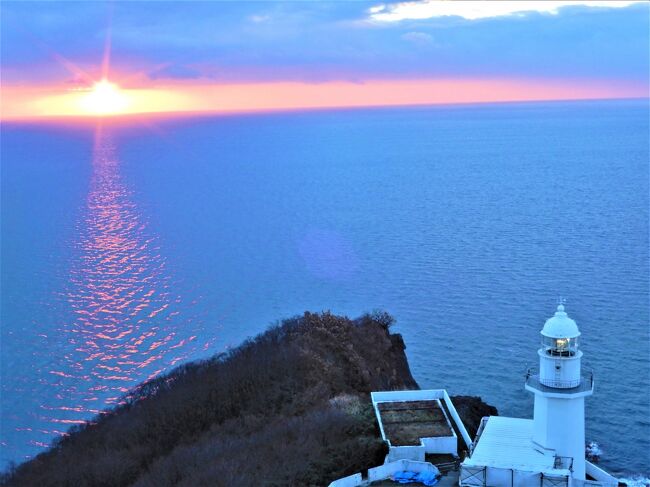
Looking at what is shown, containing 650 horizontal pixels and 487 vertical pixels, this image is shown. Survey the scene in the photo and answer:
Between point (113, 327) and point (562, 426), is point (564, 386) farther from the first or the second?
point (113, 327)

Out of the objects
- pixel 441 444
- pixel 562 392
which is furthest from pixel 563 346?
pixel 441 444

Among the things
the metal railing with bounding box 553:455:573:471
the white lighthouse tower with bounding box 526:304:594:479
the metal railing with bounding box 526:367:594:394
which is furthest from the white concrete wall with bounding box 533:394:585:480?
the metal railing with bounding box 526:367:594:394

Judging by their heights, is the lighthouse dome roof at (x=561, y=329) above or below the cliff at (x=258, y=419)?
above

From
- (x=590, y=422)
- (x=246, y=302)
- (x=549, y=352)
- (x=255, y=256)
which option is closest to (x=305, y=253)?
(x=255, y=256)

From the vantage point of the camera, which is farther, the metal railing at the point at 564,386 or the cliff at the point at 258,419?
the cliff at the point at 258,419

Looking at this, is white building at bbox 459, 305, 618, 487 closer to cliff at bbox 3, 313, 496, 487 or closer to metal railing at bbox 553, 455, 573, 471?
metal railing at bbox 553, 455, 573, 471

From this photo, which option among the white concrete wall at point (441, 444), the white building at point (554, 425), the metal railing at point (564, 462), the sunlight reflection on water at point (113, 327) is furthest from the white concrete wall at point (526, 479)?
the sunlight reflection on water at point (113, 327)

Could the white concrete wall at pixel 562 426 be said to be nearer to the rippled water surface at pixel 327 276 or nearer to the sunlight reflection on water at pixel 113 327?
the rippled water surface at pixel 327 276
